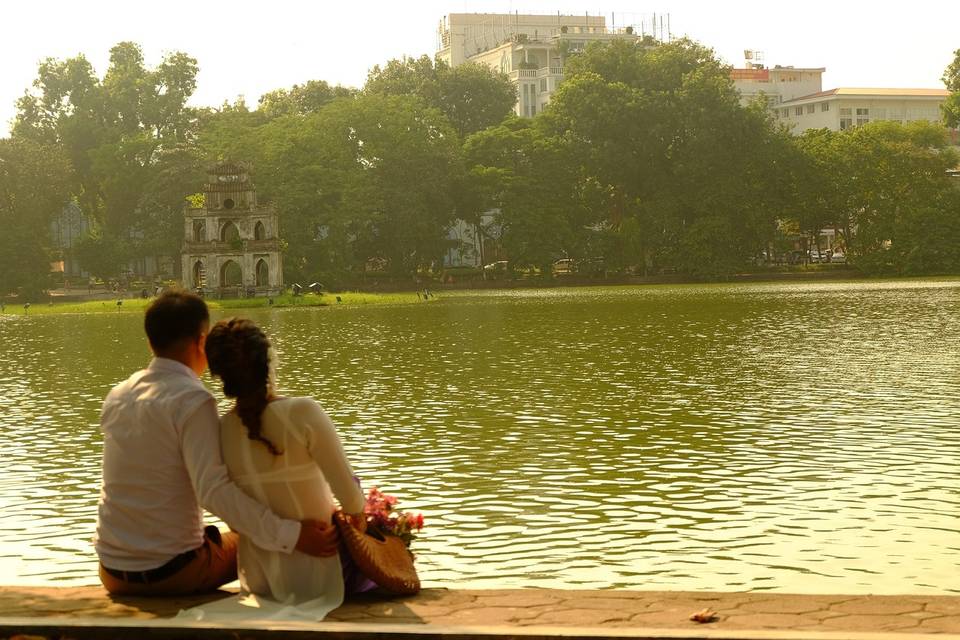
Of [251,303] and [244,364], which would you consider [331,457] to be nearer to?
[244,364]

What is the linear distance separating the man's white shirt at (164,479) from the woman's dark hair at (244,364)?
16 centimetres

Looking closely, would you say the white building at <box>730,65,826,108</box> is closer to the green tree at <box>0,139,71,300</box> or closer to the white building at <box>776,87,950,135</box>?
the white building at <box>776,87,950,135</box>

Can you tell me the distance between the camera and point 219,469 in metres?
6.35

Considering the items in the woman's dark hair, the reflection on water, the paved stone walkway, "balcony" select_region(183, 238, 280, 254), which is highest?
"balcony" select_region(183, 238, 280, 254)

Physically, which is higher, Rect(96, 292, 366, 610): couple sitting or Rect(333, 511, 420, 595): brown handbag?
Rect(96, 292, 366, 610): couple sitting

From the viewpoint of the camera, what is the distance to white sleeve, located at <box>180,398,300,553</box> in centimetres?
630

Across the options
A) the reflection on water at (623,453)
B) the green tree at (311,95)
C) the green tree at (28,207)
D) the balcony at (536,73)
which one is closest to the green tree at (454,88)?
the green tree at (311,95)

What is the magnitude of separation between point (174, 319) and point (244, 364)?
1.46 ft

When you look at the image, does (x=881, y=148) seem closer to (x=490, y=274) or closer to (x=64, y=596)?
(x=490, y=274)

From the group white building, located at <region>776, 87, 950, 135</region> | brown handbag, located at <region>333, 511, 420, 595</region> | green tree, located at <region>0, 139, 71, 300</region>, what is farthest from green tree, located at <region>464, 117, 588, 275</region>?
brown handbag, located at <region>333, 511, 420, 595</region>

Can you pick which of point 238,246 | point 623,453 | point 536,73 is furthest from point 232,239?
point 623,453

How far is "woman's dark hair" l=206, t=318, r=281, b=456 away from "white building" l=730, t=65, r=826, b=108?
13482cm

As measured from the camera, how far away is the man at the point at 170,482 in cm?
632

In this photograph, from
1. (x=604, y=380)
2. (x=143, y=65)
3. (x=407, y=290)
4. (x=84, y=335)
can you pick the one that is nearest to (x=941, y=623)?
(x=604, y=380)
